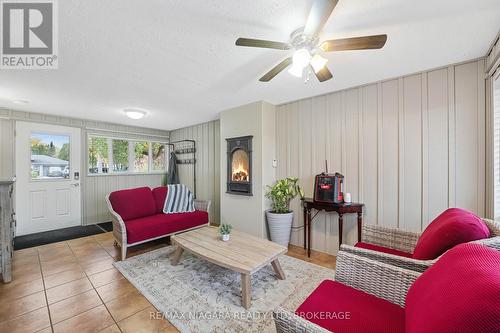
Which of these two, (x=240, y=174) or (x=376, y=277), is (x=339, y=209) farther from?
(x=240, y=174)

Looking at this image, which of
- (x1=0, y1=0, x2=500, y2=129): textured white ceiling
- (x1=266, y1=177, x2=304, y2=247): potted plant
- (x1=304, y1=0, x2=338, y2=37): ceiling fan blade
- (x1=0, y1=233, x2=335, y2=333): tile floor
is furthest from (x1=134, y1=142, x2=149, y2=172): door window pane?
(x1=304, y1=0, x2=338, y2=37): ceiling fan blade

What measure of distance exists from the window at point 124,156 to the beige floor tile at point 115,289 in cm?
331

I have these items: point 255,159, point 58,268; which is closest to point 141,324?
point 58,268

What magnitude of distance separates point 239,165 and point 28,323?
114 inches

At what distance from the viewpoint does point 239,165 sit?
12.1 feet

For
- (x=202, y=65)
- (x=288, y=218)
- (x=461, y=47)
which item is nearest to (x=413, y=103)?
(x=461, y=47)

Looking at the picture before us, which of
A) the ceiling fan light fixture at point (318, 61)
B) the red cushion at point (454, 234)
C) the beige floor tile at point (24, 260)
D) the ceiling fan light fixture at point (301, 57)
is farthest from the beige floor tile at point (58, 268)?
the red cushion at point (454, 234)

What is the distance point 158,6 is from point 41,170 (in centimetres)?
444

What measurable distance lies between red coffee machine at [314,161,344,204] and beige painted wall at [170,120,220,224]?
2.46 meters

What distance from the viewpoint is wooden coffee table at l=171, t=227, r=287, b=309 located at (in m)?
1.85

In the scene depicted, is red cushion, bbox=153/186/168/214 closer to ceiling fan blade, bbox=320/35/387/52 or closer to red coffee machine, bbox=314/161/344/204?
red coffee machine, bbox=314/161/344/204

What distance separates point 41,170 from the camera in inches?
156

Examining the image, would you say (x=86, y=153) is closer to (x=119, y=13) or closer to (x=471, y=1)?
(x=119, y=13)

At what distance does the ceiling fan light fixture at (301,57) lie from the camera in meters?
1.47
